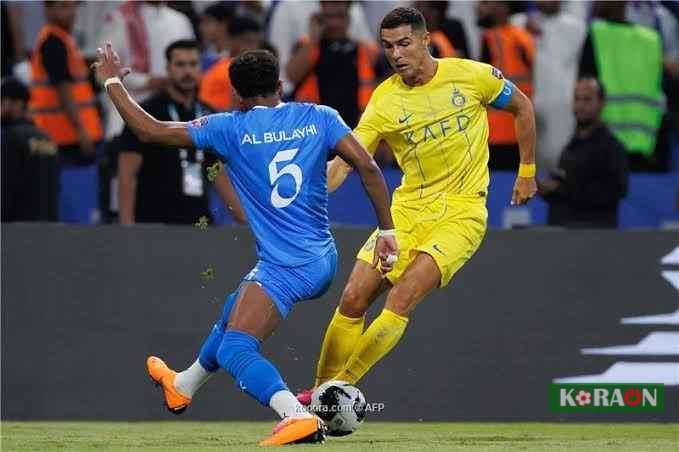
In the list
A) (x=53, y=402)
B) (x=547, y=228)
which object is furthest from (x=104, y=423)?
(x=547, y=228)

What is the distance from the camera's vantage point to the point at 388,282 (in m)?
11.3

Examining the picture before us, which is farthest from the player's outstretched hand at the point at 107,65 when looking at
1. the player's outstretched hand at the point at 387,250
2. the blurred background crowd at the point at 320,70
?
the blurred background crowd at the point at 320,70

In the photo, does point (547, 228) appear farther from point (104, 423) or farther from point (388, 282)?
point (104, 423)

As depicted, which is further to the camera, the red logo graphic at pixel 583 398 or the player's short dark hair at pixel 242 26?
the player's short dark hair at pixel 242 26

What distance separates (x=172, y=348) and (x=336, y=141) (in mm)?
3641

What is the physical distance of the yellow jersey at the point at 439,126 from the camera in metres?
11.2

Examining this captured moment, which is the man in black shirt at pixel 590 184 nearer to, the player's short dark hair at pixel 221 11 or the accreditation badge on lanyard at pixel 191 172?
the accreditation badge on lanyard at pixel 191 172

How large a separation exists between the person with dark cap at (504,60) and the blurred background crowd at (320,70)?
0.04ft

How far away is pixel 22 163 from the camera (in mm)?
14602

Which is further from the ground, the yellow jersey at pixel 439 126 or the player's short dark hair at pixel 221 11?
the player's short dark hair at pixel 221 11

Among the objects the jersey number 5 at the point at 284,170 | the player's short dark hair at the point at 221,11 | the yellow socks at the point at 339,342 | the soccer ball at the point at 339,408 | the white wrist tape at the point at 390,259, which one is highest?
the player's short dark hair at the point at 221,11

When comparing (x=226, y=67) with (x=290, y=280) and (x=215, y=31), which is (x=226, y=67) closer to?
(x=215, y=31)

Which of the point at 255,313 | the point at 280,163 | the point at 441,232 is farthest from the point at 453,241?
the point at 255,313

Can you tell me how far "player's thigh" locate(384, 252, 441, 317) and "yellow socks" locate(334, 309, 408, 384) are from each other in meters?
0.06
